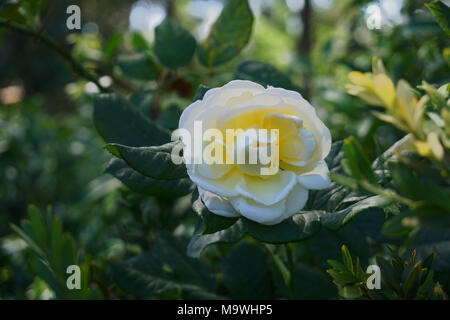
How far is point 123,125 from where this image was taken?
521mm

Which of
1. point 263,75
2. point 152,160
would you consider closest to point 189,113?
point 152,160

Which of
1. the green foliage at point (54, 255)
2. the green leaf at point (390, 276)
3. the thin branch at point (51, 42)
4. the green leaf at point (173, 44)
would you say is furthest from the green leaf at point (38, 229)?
the green leaf at point (390, 276)

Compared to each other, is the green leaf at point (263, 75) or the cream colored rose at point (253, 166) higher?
the green leaf at point (263, 75)

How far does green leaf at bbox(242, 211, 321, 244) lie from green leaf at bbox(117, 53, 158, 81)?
50 cm

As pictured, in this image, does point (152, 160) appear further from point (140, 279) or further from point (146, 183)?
point (140, 279)

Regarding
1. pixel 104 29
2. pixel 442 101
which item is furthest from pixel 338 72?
pixel 104 29

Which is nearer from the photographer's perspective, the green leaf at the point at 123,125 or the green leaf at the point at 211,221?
the green leaf at the point at 211,221

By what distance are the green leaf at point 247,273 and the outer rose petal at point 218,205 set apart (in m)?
0.29

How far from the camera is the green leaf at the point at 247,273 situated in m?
0.63

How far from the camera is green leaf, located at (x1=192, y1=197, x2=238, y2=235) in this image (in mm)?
372

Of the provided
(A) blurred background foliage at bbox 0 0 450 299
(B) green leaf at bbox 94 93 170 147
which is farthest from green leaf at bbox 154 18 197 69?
(B) green leaf at bbox 94 93 170 147

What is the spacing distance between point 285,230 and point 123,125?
25 centimetres

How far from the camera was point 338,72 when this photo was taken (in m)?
1.70

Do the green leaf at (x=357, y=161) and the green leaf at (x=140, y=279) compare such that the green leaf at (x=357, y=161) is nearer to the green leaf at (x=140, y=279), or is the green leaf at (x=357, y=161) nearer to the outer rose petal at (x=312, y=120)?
the outer rose petal at (x=312, y=120)
